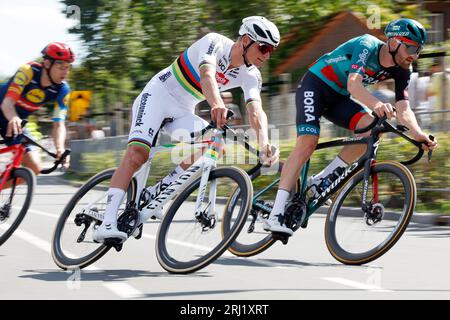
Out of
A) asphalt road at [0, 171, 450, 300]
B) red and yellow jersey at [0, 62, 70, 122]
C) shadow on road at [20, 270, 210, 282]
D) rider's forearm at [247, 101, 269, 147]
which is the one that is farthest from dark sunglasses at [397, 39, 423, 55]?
red and yellow jersey at [0, 62, 70, 122]

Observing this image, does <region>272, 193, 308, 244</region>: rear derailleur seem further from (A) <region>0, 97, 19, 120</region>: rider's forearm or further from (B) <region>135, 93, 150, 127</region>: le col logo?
(A) <region>0, 97, 19, 120</region>: rider's forearm

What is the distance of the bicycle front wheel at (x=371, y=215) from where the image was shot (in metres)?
6.97

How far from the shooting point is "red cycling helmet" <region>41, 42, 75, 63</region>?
27.6 ft

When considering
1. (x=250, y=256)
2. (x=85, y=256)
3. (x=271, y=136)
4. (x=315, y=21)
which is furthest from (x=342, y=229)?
(x=315, y=21)

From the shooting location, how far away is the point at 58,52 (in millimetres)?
8422

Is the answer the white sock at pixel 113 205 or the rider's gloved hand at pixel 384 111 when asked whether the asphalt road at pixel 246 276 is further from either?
the rider's gloved hand at pixel 384 111

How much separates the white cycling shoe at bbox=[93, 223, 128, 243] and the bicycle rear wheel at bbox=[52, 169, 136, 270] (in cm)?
18

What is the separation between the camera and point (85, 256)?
737 cm

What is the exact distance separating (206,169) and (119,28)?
76.5ft

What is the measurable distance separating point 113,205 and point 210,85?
1.20 m

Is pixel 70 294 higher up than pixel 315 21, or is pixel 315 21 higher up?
pixel 315 21

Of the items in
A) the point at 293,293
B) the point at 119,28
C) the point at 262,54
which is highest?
the point at 119,28

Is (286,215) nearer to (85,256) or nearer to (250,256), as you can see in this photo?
(250,256)

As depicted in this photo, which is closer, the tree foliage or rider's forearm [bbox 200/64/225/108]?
rider's forearm [bbox 200/64/225/108]
